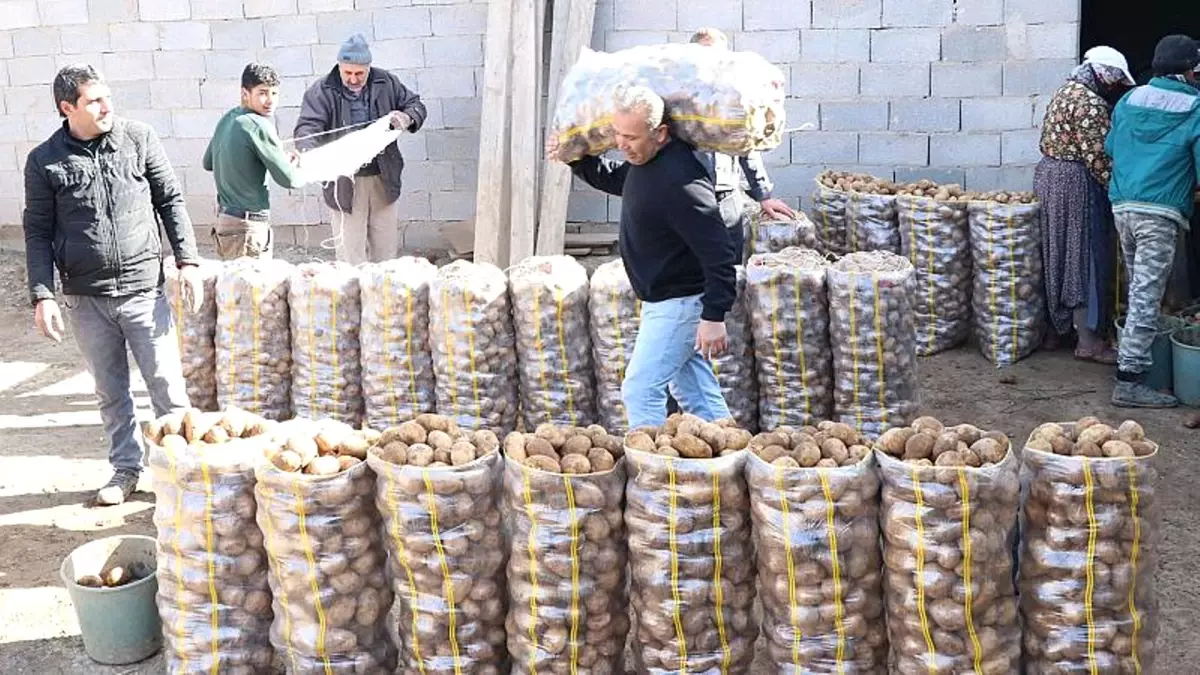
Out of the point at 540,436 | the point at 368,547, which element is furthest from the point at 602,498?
the point at 368,547

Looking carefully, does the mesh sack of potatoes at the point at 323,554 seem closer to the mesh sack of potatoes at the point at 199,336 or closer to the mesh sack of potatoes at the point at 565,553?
the mesh sack of potatoes at the point at 565,553

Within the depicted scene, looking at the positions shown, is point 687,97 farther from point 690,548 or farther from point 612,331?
point 690,548

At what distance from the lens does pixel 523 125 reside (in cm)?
894

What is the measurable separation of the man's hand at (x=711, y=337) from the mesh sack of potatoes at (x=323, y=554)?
1.36 m

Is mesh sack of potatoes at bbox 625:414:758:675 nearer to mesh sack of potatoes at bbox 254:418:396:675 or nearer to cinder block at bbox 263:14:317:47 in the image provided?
mesh sack of potatoes at bbox 254:418:396:675

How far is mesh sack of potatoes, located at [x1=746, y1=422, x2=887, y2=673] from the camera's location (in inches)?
143

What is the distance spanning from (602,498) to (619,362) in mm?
2137

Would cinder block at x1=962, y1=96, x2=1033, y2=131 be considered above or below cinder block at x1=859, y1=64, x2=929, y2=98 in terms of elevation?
below

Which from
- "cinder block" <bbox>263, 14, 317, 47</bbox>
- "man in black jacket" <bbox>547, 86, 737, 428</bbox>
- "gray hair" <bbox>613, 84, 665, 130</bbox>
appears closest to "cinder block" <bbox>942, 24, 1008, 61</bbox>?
"man in black jacket" <bbox>547, 86, 737, 428</bbox>

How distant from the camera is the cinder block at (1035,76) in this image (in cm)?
835

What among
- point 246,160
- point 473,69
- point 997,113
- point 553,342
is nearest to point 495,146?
point 473,69

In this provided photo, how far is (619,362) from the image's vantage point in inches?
233

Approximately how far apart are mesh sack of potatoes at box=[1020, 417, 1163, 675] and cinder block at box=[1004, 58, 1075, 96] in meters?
5.29

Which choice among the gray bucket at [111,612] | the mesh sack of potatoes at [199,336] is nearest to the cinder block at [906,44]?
the mesh sack of potatoes at [199,336]
